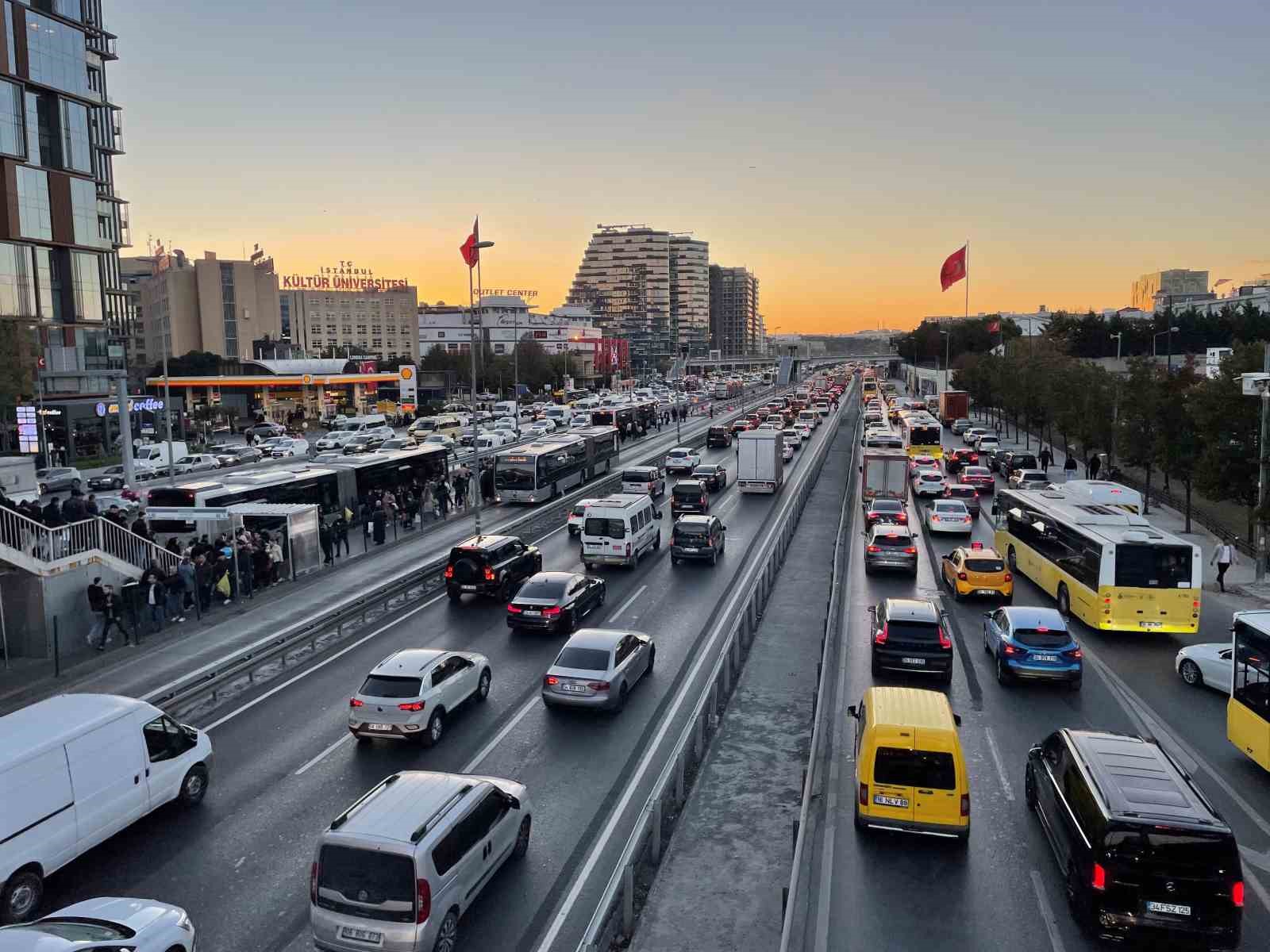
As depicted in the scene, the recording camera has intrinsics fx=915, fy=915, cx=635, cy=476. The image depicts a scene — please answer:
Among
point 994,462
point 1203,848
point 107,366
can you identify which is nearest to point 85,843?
point 1203,848

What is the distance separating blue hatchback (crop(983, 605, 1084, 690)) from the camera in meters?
17.0

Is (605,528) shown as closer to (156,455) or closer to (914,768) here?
(914,768)

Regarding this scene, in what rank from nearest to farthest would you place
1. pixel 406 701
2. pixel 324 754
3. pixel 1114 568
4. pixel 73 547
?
pixel 406 701 < pixel 324 754 < pixel 1114 568 < pixel 73 547

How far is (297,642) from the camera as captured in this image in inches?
763

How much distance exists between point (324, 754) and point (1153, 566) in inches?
682

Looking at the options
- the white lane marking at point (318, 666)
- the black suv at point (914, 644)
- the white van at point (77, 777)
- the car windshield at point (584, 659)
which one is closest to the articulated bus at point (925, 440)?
the white lane marking at point (318, 666)

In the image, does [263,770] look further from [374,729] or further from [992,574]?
[992,574]

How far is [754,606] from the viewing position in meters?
21.3

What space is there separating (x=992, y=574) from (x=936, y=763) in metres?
13.7

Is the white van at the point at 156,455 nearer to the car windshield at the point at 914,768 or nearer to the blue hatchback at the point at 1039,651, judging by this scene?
the blue hatchback at the point at 1039,651

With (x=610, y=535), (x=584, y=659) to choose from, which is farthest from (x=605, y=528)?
(x=584, y=659)

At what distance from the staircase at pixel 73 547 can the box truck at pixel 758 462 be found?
85.0 feet

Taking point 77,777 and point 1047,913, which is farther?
point 77,777

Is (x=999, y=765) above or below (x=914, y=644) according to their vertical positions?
below
